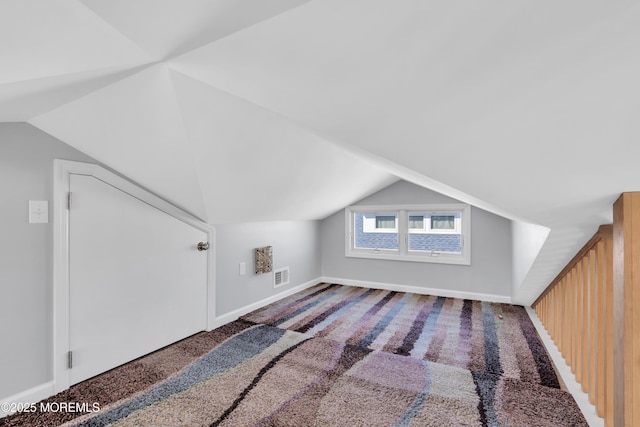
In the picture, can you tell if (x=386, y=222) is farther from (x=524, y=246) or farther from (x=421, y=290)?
(x=524, y=246)

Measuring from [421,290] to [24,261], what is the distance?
155 inches

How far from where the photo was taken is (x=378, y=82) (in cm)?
95

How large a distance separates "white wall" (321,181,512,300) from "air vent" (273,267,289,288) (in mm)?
997

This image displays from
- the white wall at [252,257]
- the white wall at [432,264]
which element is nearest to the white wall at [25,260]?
the white wall at [252,257]

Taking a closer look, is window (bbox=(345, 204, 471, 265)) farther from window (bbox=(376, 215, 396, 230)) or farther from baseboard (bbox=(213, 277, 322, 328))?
baseboard (bbox=(213, 277, 322, 328))

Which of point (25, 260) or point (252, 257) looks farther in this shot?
point (252, 257)

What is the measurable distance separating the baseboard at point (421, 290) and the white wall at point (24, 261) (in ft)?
11.3

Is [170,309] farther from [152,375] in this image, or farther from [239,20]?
[239,20]

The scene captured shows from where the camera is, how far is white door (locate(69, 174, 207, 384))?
1.88 m

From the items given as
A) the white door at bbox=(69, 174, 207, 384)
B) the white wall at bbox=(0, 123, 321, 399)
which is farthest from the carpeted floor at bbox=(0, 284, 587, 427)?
the white wall at bbox=(0, 123, 321, 399)

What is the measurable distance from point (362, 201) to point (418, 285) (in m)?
1.42

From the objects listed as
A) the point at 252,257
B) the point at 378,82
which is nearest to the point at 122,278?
the point at 252,257

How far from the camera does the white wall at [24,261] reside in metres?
1.60

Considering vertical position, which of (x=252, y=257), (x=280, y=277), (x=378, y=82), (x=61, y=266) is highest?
(x=378, y=82)
